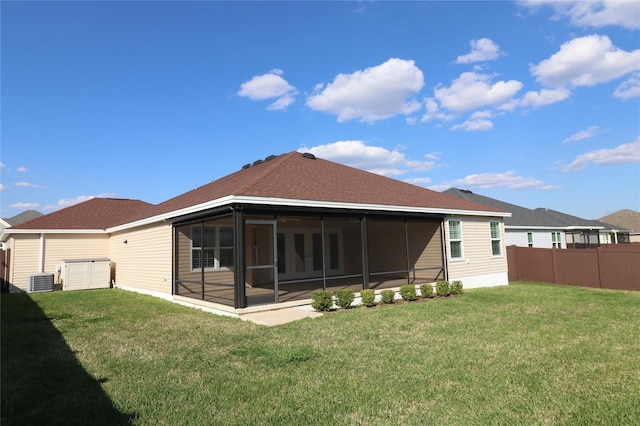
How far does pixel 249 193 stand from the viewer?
9.55m

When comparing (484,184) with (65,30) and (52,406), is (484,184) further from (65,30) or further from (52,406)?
(52,406)

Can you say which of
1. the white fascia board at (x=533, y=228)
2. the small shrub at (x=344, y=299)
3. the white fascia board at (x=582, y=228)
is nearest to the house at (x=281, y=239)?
the small shrub at (x=344, y=299)

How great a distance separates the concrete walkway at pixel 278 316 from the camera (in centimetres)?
812

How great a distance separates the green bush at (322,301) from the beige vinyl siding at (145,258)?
5.81 metres

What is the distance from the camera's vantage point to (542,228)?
80.2ft

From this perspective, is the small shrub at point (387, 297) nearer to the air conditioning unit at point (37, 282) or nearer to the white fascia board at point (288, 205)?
the white fascia board at point (288, 205)

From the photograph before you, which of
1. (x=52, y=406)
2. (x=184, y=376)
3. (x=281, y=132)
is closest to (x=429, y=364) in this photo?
(x=184, y=376)

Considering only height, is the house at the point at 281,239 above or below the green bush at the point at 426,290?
above

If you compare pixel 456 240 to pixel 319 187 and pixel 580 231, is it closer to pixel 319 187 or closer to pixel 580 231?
pixel 319 187

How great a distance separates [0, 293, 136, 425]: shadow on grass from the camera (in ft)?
11.6

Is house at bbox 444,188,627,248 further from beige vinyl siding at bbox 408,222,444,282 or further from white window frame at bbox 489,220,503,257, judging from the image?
beige vinyl siding at bbox 408,222,444,282

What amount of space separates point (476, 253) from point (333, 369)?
12.2m

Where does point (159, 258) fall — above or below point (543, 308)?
above

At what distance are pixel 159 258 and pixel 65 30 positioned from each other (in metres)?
7.75
